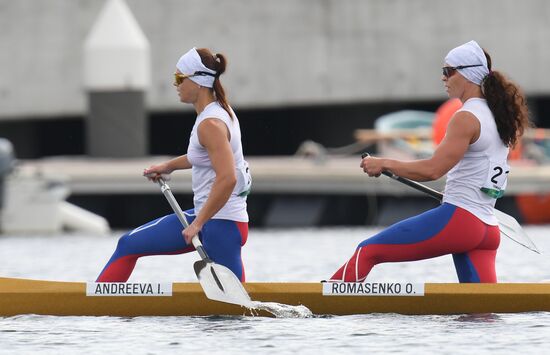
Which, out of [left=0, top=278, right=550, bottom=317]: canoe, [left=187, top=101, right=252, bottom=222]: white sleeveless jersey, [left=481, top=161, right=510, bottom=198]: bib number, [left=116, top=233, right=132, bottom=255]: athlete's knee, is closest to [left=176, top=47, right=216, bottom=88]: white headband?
[left=187, top=101, right=252, bottom=222]: white sleeveless jersey

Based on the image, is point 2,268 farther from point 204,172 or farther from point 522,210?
point 522,210

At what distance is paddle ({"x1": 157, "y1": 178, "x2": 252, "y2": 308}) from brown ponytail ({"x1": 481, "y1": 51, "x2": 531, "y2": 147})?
172 centimetres

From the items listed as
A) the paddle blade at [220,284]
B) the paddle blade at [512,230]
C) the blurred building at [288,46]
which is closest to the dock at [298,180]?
the blurred building at [288,46]

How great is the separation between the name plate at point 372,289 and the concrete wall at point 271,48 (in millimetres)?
24966

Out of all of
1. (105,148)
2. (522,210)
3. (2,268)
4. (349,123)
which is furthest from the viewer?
(349,123)

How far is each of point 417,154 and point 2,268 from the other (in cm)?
1230

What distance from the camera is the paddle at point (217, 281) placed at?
9.23 meters

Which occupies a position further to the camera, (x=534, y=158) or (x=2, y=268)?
(x=534, y=158)

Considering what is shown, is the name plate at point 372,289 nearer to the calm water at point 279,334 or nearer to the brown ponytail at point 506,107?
the calm water at point 279,334

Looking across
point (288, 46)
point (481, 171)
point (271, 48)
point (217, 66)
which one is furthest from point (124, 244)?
point (271, 48)

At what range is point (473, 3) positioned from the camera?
34.0 metres

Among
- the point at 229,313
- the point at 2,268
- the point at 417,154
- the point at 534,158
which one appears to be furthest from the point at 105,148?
the point at 229,313

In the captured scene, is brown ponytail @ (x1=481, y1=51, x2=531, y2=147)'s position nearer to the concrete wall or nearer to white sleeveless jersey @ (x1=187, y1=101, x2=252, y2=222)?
white sleeveless jersey @ (x1=187, y1=101, x2=252, y2=222)

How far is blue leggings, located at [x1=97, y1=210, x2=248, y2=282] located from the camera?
30.6ft
